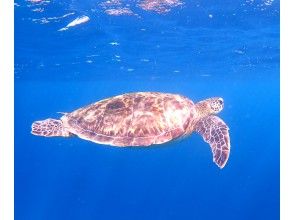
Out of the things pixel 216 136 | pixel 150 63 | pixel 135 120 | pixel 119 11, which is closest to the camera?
pixel 216 136

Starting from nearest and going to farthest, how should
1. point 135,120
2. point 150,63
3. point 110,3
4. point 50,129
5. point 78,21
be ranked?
point 135,120
point 50,129
point 110,3
point 78,21
point 150,63

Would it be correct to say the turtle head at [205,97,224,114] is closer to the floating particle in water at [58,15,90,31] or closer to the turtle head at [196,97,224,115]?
the turtle head at [196,97,224,115]

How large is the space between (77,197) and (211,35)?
70.5 feet

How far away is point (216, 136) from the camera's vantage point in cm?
627

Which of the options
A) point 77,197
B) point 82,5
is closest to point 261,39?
point 82,5

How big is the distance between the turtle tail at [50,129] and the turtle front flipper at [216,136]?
10.2 feet

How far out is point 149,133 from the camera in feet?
20.5

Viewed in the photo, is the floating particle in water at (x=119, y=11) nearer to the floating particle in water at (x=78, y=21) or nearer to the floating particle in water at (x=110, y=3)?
the floating particle in water at (x=110, y=3)

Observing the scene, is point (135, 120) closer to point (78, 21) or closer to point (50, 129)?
point (50, 129)

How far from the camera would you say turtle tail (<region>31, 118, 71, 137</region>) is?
708 centimetres

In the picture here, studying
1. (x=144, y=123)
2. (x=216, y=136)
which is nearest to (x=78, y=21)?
(x=144, y=123)

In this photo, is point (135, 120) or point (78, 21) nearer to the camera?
point (135, 120)

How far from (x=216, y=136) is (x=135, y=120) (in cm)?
173

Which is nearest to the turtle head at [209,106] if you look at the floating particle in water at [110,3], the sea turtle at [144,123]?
the sea turtle at [144,123]
